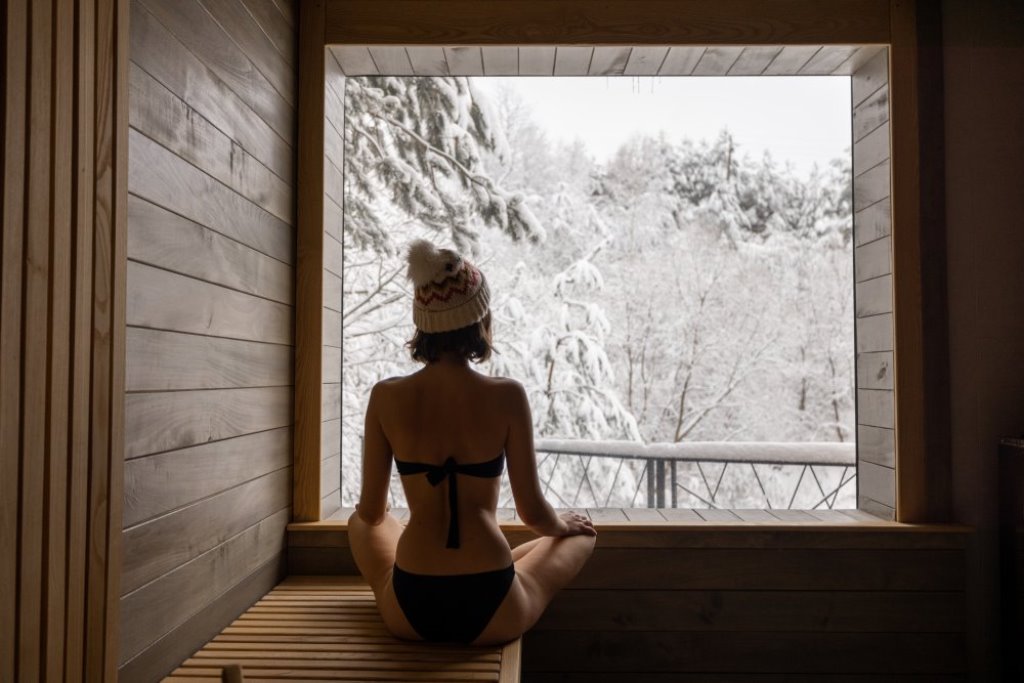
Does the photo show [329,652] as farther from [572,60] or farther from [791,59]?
[791,59]

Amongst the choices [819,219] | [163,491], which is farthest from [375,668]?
[819,219]

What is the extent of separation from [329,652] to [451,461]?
53 centimetres

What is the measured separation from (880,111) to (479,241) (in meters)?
3.55

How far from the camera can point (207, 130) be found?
1734 mm

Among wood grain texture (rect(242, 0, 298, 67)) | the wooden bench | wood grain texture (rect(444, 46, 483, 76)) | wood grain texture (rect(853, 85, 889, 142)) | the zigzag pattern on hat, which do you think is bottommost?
the wooden bench

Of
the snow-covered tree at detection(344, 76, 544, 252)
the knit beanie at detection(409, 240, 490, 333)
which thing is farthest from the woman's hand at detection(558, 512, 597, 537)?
the snow-covered tree at detection(344, 76, 544, 252)

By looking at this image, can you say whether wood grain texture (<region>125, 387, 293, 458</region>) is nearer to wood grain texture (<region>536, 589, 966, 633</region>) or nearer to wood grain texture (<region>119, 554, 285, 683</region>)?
wood grain texture (<region>119, 554, 285, 683</region>)

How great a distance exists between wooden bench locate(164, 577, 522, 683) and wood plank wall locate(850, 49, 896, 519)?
57.2 inches

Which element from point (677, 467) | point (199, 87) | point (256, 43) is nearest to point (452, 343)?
point (199, 87)

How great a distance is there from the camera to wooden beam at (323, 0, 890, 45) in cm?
243

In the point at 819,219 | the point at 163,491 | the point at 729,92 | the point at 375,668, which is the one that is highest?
the point at 729,92

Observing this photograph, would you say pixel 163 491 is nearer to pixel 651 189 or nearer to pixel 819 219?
pixel 651 189

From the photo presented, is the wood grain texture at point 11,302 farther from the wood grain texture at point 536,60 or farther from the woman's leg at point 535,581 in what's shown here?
the wood grain texture at point 536,60

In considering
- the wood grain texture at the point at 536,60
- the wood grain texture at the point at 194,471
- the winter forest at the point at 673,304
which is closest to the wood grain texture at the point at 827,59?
the wood grain texture at the point at 536,60
